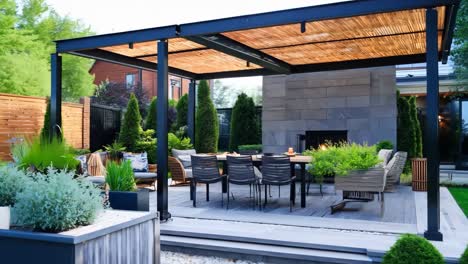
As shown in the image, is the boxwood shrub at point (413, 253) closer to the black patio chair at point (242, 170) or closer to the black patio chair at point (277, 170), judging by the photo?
the black patio chair at point (277, 170)

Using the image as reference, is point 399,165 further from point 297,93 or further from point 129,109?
point 129,109

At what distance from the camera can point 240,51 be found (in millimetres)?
7316

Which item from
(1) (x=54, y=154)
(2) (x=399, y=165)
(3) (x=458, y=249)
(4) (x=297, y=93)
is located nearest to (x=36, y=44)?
(4) (x=297, y=93)

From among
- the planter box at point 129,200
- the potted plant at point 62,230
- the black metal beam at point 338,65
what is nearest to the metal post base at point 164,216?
the planter box at point 129,200

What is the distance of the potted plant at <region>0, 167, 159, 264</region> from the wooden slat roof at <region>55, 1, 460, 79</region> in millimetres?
3355

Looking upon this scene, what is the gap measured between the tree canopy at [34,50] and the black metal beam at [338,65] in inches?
297

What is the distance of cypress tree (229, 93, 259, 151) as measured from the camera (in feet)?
43.2

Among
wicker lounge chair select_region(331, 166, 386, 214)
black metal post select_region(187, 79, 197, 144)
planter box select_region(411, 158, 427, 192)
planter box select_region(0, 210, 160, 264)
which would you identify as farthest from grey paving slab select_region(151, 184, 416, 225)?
planter box select_region(0, 210, 160, 264)

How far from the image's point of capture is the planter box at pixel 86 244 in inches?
113

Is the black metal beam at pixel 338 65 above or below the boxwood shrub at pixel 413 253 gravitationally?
above

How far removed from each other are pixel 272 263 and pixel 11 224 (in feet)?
8.48

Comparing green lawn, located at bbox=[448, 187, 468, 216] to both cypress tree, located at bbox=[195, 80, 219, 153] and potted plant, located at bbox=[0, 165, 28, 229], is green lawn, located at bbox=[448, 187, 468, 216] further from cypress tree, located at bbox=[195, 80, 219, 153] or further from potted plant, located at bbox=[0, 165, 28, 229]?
cypress tree, located at bbox=[195, 80, 219, 153]

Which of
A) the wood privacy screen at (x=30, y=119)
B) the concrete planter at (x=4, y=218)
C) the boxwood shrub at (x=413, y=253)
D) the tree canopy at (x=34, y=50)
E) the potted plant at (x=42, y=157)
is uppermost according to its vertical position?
the tree canopy at (x=34, y=50)

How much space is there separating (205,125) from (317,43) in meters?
6.48
